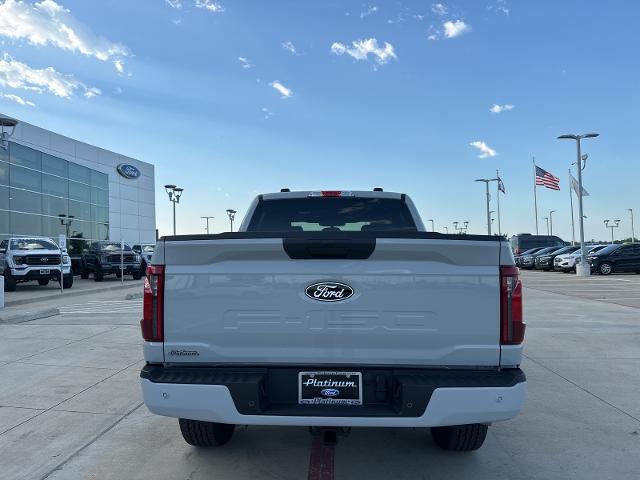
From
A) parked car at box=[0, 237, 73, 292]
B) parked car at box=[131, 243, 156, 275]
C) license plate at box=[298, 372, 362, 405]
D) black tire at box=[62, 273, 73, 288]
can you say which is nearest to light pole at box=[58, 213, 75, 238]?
parked car at box=[131, 243, 156, 275]

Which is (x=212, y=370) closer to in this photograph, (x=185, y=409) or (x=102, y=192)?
(x=185, y=409)

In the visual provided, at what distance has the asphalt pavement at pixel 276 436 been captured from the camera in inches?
145

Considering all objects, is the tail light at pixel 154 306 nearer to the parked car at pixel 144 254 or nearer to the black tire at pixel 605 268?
the parked car at pixel 144 254

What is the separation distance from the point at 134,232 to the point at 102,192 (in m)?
10.7

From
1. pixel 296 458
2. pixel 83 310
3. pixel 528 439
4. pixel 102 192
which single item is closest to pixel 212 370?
pixel 296 458

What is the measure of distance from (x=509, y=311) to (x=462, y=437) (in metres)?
1.39

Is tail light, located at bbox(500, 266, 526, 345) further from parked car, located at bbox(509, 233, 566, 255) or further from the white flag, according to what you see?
parked car, located at bbox(509, 233, 566, 255)

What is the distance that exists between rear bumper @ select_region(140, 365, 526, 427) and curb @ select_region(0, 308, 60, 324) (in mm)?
9448

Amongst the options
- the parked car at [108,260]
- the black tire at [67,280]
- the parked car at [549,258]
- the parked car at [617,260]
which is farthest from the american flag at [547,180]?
the black tire at [67,280]

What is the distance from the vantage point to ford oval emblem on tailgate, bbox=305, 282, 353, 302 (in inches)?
115

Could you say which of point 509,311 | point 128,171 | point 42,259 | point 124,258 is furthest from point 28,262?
point 128,171

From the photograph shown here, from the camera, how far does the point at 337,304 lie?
115 inches

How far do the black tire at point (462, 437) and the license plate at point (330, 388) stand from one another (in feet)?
4.09

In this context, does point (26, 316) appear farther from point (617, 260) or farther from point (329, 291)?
point (617, 260)
